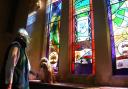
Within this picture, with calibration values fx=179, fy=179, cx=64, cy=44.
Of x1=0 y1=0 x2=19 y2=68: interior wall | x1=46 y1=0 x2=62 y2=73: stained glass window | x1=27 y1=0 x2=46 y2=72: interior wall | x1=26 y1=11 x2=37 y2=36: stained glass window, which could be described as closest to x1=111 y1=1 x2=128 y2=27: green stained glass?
x1=46 y1=0 x2=62 y2=73: stained glass window

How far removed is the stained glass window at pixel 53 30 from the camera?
8.48ft

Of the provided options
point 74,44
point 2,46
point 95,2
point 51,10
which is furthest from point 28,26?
point 95,2

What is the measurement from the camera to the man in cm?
160

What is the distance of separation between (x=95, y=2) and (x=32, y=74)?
1360mm

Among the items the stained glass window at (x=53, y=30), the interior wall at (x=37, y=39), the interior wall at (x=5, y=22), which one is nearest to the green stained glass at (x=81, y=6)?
the stained glass window at (x=53, y=30)

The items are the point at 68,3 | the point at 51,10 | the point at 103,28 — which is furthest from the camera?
the point at 51,10

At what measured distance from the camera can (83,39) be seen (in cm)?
224

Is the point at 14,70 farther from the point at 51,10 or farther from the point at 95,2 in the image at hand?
the point at 51,10

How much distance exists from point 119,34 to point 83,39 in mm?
488

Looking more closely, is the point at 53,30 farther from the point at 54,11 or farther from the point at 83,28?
the point at 83,28

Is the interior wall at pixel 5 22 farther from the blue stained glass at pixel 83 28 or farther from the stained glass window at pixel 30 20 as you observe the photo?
the blue stained glass at pixel 83 28

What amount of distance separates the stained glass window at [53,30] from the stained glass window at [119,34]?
0.89 meters

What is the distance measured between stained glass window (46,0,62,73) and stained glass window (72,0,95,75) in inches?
13.9

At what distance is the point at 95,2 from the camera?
216cm
